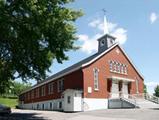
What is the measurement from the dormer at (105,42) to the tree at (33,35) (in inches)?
744

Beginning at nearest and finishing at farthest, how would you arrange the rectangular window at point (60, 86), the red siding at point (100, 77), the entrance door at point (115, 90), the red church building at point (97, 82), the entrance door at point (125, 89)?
the red church building at point (97, 82)
the red siding at point (100, 77)
the entrance door at point (115, 90)
the rectangular window at point (60, 86)
the entrance door at point (125, 89)

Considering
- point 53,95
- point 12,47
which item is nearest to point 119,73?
point 53,95

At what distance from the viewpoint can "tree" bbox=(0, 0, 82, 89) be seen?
67.2 feet

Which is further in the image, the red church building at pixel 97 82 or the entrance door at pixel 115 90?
the entrance door at pixel 115 90

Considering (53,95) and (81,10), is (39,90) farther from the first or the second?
(81,10)

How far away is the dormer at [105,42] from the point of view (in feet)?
142

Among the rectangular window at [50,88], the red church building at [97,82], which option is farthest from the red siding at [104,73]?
the rectangular window at [50,88]

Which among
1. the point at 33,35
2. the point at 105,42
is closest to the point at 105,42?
the point at 105,42

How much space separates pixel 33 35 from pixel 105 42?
2310 centimetres

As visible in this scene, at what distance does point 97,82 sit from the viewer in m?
38.4

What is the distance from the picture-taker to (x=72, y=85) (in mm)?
39219

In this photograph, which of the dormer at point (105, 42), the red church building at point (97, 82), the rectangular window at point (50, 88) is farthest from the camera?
the rectangular window at point (50, 88)

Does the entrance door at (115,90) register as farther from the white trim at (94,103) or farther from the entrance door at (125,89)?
the white trim at (94,103)

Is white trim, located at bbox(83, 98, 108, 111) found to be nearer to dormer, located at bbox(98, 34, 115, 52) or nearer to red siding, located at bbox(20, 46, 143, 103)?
red siding, located at bbox(20, 46, 143, 103)
